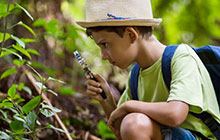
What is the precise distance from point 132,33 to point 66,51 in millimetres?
3288

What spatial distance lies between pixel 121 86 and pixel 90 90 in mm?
1952

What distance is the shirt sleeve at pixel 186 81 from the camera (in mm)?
1759

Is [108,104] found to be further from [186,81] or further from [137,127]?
[186,81]

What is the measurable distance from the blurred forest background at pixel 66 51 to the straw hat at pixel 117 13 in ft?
2.13

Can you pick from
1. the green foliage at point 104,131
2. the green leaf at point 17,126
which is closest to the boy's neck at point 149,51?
the green leaf at point 17,126

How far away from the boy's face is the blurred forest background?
2.39 feet

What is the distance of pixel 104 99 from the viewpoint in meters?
2.37

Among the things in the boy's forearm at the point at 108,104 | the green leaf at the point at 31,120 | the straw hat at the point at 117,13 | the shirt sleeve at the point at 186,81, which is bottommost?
the boy's forearm at the point at 108,104

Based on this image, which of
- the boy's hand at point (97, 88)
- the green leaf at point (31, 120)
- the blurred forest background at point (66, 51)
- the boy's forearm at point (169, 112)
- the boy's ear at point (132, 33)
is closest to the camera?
the boy's forearm at point (169, 112)

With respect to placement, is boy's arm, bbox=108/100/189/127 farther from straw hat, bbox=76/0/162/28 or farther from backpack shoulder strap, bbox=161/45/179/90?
straw hat, bbox=76/0/162/28

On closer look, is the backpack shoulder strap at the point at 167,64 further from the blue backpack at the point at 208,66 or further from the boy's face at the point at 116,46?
the boy's face at the point at 116,46

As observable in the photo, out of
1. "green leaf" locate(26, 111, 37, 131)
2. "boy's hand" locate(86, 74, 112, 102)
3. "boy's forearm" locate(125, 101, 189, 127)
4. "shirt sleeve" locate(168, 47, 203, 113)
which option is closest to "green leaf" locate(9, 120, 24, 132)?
"green leaf" locate(26, 111, 37, 131)

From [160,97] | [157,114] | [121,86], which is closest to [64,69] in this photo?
[121,86]

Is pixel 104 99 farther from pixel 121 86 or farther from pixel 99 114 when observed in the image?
pixel 121 86
